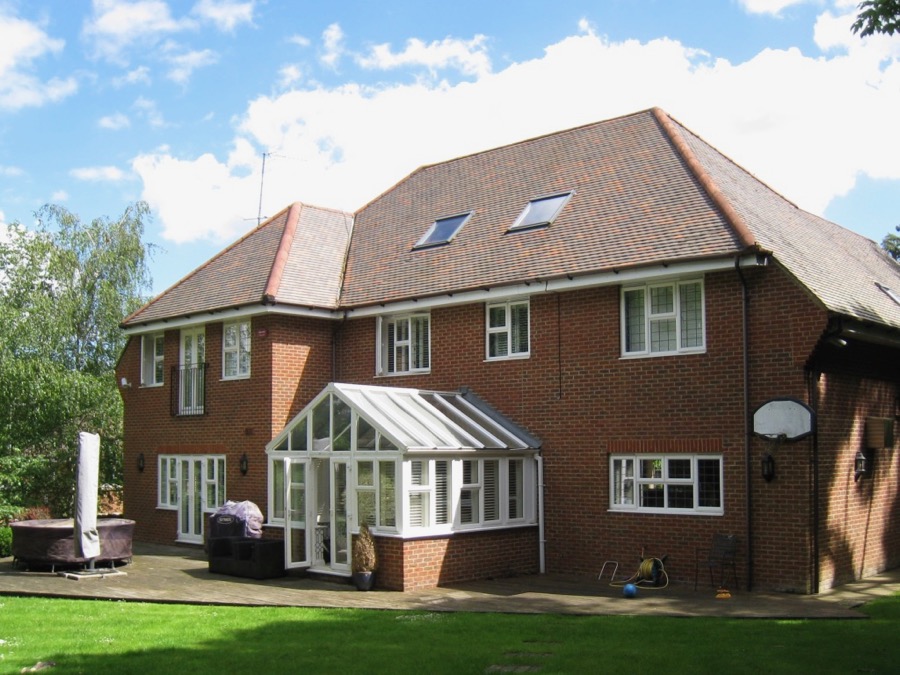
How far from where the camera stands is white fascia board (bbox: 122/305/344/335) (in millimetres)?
20125

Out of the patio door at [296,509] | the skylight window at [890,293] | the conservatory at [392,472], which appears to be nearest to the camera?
the conservatory at [392,472]

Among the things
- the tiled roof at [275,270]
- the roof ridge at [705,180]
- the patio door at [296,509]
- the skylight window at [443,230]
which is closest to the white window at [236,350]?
the tiled roof at [275,270]

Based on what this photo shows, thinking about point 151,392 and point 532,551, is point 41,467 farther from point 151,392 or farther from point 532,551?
point 532,551

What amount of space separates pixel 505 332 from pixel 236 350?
21.1ft

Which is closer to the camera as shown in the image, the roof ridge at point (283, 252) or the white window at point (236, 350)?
the roof ridge at point (283, 252)

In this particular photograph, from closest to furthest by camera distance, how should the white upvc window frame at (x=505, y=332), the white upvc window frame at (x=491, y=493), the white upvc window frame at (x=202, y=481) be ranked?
the white upvc window frame at (x=491, y=493)
the white upvc window frame at (x=505, y=332)
the white upvc window frame at (x=202, y=481)

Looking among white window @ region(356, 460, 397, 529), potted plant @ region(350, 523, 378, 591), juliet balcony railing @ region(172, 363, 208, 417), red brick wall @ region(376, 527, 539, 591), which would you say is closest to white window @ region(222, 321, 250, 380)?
juliet balcony railing @ region(172, 363, 208, 417)

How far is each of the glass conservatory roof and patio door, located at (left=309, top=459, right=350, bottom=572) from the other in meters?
1.06

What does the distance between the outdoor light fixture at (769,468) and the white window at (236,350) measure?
11071 mm

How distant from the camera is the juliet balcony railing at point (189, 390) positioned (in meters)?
22.1

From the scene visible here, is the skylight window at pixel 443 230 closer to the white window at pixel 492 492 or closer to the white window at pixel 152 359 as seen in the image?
the white window at pixel 492 492

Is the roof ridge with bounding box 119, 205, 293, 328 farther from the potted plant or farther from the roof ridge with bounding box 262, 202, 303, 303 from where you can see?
the potted plant

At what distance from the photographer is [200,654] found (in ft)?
33.3

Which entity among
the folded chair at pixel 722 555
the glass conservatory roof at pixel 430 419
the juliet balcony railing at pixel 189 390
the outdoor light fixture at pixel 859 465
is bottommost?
the folded chair at pixel 722 555
